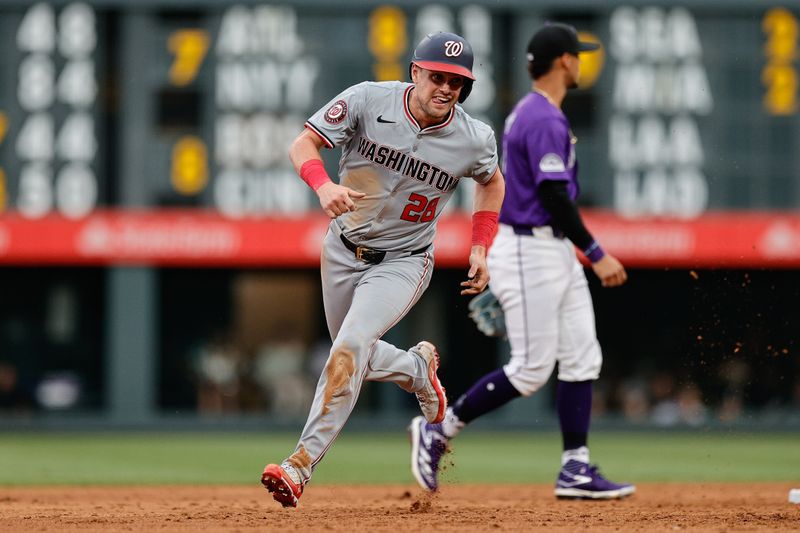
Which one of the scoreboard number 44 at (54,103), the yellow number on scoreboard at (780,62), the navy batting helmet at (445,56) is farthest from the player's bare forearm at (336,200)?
the yellow number on scoreboard at (780,62)

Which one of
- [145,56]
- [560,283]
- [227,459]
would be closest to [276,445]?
[227,459]

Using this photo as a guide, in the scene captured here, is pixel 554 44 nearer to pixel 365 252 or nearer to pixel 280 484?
pixel 365 252

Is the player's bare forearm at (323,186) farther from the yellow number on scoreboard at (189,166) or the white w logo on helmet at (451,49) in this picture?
the yellow number on scoreboard at (189,166)

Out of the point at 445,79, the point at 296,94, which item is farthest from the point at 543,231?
the point at 296,94

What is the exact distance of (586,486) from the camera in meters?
6.62

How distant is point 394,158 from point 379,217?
26cm

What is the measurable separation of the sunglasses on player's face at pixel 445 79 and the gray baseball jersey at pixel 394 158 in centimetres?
17

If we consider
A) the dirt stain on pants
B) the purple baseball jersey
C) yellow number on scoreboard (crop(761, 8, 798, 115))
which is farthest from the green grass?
yellow number on scoreboard (crop(761, 8, 798, 115))

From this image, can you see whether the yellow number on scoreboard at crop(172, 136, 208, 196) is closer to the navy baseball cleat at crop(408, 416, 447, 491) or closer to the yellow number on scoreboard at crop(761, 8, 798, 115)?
the yellow number on scoreboard at crop(761, 8, 798, 115)

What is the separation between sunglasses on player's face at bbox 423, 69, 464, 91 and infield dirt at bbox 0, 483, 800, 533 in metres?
1.76

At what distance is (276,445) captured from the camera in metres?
14.1

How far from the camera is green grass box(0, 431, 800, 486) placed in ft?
30.7

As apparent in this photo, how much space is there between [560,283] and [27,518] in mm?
2668

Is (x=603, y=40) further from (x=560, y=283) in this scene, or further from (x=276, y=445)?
(x=560, y=283)
